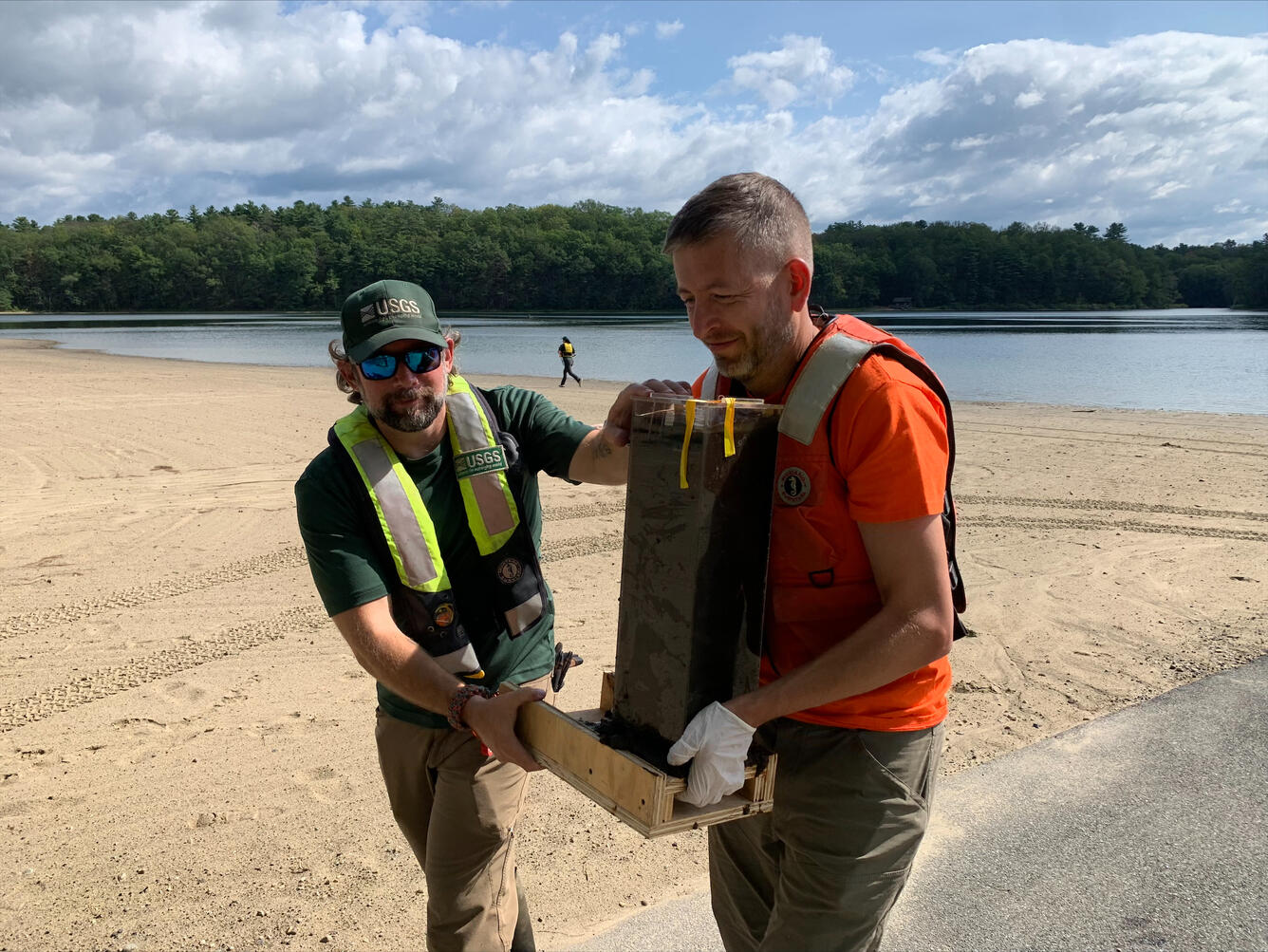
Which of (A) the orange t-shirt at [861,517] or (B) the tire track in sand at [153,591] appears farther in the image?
(B) the tire track in sand at [153,591]

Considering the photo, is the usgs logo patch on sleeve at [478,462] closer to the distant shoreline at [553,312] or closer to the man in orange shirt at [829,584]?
the man in orange shirt at [829,584]

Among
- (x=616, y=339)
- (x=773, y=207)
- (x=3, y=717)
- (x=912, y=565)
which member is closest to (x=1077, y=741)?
(x=912, y=565)

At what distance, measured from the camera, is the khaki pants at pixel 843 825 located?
223 centimetres

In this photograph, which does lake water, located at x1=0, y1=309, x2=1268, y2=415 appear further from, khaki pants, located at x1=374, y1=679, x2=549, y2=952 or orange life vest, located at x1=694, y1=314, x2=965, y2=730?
orange life vest, located at x1=694, y1=314, x2=965, y2=730

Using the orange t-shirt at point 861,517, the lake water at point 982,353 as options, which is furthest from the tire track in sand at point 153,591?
the lake water at point 982,353

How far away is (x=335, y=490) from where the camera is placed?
293 cm

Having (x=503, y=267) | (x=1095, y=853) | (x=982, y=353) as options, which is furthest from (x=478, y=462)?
→ (x=503, y=267)

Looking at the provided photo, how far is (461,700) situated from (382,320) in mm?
1225

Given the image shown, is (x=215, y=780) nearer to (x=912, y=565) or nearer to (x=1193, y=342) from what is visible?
(x=912, y=565)

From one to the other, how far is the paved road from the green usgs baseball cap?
2433mm

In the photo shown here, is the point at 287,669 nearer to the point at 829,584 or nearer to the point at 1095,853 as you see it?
the point at 1095,853

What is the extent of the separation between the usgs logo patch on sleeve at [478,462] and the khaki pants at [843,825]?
1.25m

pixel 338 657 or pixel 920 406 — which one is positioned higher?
pixel 920 406

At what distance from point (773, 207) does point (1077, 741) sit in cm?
429
